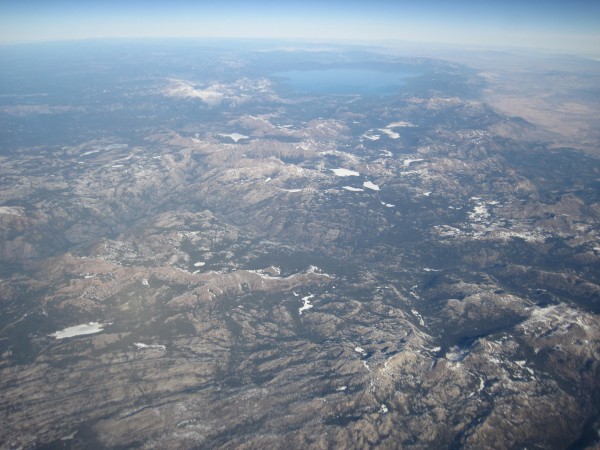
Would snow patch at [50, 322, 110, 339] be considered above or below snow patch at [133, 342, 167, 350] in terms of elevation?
below

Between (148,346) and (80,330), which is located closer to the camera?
(148,346)

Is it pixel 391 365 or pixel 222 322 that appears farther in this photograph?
pixel 222 322

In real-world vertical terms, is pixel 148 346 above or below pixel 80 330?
above

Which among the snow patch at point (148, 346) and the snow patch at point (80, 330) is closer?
the snow patch at point (148, 346)

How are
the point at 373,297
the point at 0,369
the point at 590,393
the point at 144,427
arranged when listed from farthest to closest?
the point at 373,297 → the point at 0,369 → the point at 590,393 → the point at 144,427

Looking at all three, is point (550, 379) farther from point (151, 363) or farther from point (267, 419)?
point (151, 363)

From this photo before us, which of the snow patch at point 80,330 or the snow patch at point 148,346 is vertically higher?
the snow patch at point 148,346

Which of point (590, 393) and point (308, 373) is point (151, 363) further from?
point (590, 393)

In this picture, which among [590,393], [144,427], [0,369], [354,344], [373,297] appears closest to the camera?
[144,427]

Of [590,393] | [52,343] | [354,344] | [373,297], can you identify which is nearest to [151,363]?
[52,343]

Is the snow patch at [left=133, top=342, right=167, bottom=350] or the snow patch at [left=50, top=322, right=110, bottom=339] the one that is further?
the snow patch at [left=50, top=322, right=110, bottom=339]
